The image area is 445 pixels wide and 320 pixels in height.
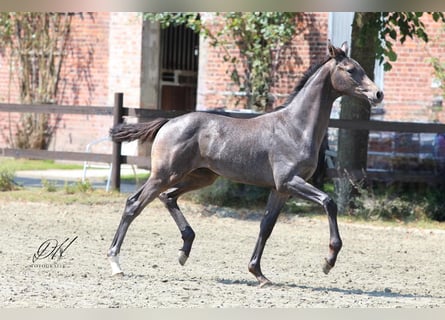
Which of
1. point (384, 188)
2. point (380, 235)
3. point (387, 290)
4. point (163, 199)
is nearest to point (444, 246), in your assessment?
point (380, 235)

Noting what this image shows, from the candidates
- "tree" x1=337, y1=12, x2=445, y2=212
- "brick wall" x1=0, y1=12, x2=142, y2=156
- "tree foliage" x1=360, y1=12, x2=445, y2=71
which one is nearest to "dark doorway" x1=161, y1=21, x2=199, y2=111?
"brick wall" x1=0, y1=12, x2=142, y2=156

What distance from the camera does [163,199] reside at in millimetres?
8070

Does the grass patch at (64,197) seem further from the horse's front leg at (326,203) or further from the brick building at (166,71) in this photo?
the horse's front leg at (326,203)

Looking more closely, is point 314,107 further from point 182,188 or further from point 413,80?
point 413,80

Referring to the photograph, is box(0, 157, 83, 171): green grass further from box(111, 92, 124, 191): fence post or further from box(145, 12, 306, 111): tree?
box(111, 92, 124, 191): fence post

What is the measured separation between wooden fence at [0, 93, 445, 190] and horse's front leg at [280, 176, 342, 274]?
4027 mm

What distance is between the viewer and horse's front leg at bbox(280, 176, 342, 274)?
7.12m

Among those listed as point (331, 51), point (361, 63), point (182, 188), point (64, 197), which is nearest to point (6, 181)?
point (64, 197)

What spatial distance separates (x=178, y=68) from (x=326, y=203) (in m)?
13.2

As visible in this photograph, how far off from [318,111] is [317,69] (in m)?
Result: 0.41

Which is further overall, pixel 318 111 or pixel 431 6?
pixel 318 111

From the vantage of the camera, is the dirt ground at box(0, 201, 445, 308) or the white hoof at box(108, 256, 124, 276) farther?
the white hoof at box(108, 256, 124, 276)

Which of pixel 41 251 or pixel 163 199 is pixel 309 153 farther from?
pixel 41 251

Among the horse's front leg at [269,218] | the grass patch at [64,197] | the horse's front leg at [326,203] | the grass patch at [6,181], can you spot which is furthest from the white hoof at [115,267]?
the grass patch at [6,181]
